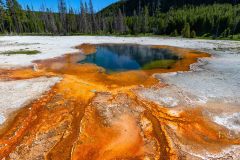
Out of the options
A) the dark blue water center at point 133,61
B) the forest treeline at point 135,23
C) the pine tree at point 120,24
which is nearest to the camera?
the dark blue water center at point 133,61

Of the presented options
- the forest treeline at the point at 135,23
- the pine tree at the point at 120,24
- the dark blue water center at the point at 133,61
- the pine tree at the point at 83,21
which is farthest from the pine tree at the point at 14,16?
the dark blue water center at the point at 133,61

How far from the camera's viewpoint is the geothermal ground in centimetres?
805

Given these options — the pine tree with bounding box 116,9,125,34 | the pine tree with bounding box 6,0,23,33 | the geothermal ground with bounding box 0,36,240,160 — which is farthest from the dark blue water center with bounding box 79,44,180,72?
the pine tree with bounding box 6,0,23,33

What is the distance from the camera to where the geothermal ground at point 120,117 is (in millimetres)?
8047

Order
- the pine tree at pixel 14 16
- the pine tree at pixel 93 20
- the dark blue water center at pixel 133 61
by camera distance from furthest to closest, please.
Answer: the pine tree at pixel 93 20 → the pine tree at pixel 14 16 → the dark blue water center at pixel 133 61

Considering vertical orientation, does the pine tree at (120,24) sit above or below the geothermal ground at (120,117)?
above

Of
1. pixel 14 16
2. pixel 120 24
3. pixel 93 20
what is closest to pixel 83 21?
Answer: pixel 93 20

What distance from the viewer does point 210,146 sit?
26.8 ft

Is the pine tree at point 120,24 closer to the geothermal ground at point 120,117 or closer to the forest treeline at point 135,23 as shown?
the forest treeline at point 135,23

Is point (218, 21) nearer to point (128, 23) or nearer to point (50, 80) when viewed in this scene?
point (128, 23)

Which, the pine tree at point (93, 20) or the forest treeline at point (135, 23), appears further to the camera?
the pine tree at point (93, 20)

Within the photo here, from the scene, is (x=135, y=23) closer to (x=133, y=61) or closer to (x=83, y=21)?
(x=83, y=21)

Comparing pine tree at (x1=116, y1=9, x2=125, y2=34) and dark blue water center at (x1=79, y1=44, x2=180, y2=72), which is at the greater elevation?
pine tree at (x1=116, y1=9, x2=125, y2=34)

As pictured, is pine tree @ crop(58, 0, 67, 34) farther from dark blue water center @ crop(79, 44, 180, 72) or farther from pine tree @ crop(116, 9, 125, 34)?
dark blue water center @ crop(79, 44, 180, 72)
